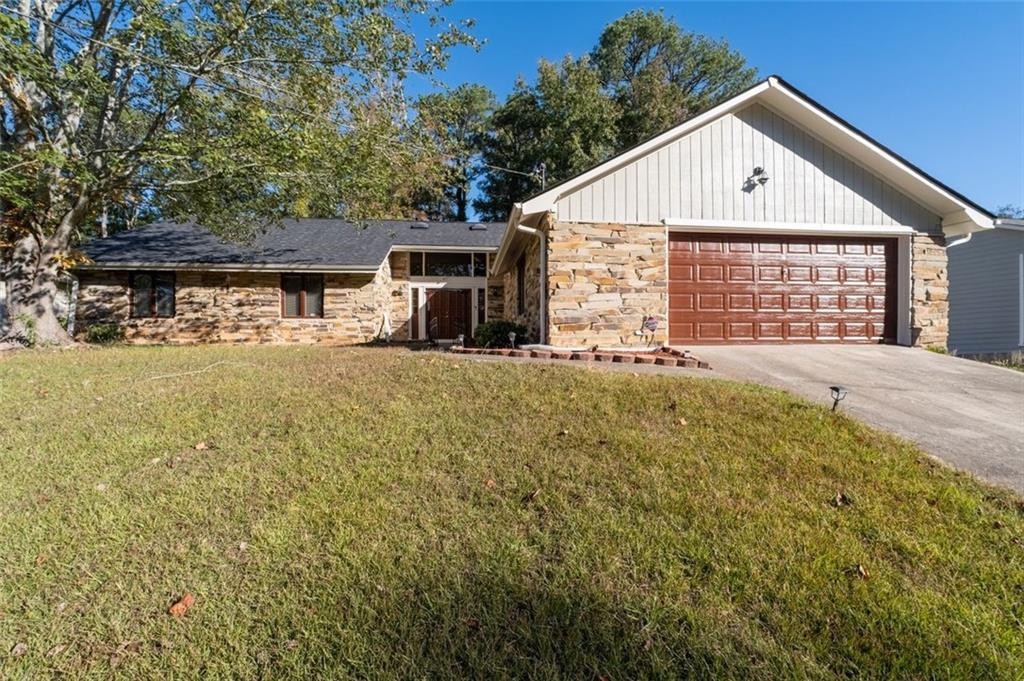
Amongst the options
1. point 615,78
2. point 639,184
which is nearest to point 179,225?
point 639,184

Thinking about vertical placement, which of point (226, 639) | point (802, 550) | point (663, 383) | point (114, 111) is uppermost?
point (114, 111)

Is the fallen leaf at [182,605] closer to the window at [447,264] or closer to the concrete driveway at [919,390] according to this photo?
the concrete driveway at [919,390]

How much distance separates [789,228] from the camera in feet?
28.6

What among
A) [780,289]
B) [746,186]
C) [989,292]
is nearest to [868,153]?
[746,186]

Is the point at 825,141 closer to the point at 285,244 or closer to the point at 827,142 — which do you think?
the point at 827,142

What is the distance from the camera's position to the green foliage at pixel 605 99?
81.6ft

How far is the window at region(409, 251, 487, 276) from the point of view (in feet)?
60.3

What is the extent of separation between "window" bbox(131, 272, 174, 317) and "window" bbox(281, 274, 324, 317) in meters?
3.60

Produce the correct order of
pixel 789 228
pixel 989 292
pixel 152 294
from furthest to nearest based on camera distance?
pixel 152 294, pixel 989 292, pixel 789 228

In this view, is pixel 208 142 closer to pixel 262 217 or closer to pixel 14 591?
pixel 262 217

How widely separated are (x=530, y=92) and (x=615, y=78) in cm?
576

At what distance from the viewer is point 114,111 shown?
419 inches

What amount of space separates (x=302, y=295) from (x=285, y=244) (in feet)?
7.56

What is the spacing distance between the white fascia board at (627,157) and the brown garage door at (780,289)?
177 cm
